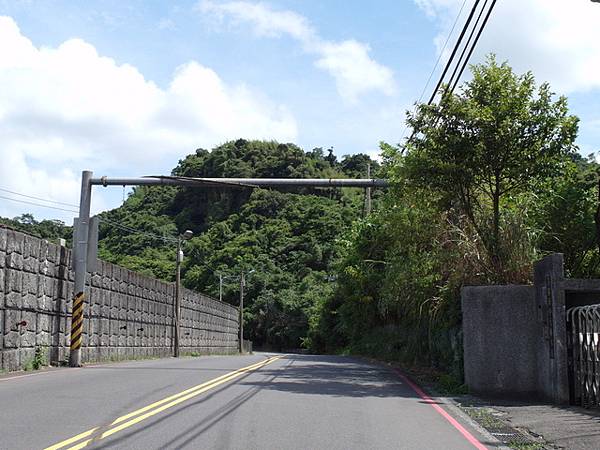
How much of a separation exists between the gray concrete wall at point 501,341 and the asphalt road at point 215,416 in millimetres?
1623

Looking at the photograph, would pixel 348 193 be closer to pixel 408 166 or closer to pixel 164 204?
pixel 164 204

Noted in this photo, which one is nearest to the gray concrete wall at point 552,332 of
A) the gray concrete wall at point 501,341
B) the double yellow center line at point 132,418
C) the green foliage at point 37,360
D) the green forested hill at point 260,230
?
the gray concrete wall at point 501,341

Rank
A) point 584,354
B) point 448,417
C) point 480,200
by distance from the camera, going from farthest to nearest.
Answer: point 480,200
point 584,354
point 448,417

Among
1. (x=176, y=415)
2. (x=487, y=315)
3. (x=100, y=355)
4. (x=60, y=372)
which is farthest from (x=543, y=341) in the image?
(x=100, y=355)

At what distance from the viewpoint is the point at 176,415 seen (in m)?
9.20

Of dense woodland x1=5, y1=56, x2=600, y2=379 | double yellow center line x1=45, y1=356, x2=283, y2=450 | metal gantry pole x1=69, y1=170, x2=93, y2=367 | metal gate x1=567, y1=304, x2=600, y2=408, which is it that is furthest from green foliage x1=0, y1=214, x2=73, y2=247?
metal gate x1=567, y1=304, x2=600, y2=408

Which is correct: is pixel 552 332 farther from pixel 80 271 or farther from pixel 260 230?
pixel 260 230

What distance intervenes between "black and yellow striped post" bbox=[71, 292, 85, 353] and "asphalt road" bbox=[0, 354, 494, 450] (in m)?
4.50

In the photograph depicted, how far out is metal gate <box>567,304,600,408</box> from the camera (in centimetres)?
1095

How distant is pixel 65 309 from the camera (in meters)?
19.5

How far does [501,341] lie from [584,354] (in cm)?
210

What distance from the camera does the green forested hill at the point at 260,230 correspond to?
235ft

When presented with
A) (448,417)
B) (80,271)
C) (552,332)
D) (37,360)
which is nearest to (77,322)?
(80,271)

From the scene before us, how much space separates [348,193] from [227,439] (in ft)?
247
